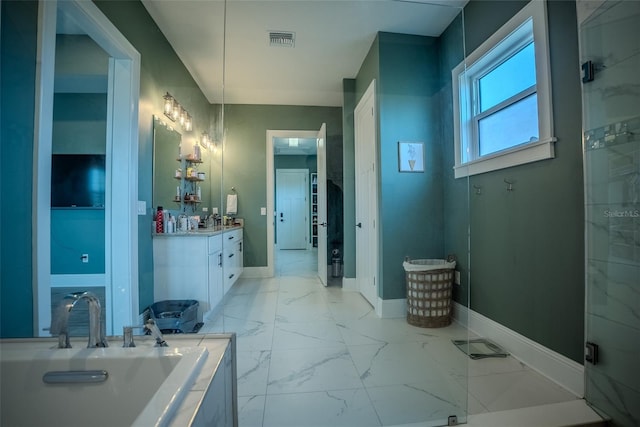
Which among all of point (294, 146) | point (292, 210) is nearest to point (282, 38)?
point (294, 146)

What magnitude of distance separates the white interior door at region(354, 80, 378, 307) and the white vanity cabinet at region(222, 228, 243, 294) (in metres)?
1.56

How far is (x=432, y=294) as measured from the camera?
86.5 inches

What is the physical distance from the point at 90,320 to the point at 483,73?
115 inches

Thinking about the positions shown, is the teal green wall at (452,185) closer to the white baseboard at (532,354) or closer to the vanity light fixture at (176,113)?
the white baseboard at (532,354)

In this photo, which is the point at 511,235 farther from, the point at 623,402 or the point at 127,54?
the point at 127,54

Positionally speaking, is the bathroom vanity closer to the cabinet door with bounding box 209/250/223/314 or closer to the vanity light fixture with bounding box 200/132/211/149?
the cabinet door with bounding box 209/250/223/314

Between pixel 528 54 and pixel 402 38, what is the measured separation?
1.17 metres

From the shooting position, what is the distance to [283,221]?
23.9ft

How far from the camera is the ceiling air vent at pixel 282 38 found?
96.8 inches

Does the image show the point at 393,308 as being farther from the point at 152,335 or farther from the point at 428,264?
the point at 152,335

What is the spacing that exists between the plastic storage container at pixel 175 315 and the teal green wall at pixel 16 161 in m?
0.87

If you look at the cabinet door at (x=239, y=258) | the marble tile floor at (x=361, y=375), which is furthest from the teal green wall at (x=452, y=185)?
the cabinet door at (x=239, y=258)

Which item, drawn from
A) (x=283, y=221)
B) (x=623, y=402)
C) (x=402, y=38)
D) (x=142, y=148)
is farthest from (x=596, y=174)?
(x=283, y=221)

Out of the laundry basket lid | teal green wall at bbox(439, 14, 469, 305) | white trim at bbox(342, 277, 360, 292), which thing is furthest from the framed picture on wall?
white trim at bbox(342, 277, 360, 292)
